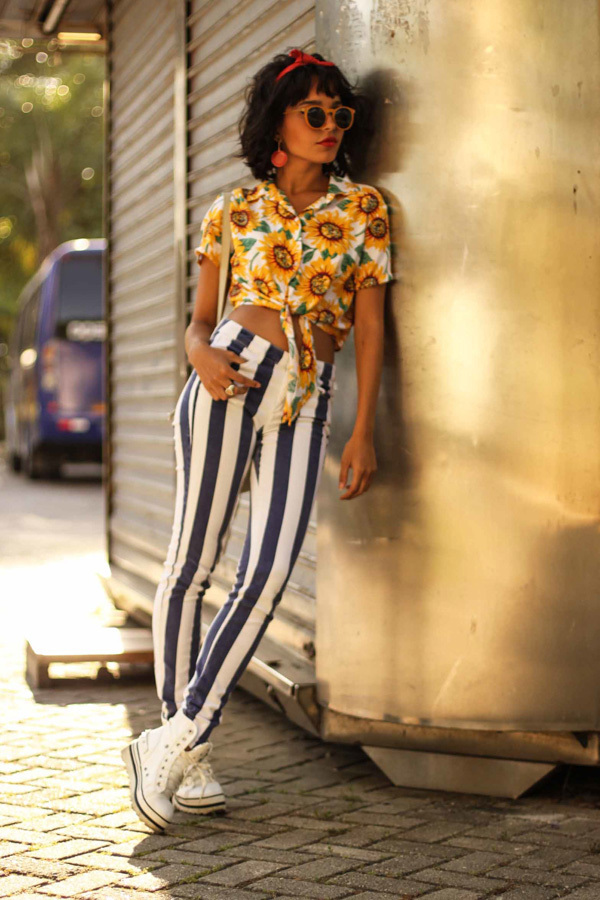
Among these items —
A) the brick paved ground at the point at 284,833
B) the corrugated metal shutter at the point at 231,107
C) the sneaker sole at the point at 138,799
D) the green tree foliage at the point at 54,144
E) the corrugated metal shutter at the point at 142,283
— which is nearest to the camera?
the brick paved ground at the point at 284,833

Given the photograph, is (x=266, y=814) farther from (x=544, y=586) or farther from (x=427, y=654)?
(x=544, y=586)

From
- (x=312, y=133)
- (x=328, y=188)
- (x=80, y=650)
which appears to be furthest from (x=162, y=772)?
(x=80, y=650)

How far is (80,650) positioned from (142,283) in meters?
2.65

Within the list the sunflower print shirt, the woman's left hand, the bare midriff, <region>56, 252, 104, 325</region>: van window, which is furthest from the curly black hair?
<region>56, 252, 104, 325</region>: van window

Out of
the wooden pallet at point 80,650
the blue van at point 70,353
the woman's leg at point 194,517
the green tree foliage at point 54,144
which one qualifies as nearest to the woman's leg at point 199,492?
the woman's leg at point 194,517

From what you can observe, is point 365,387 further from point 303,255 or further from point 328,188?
point 328,188

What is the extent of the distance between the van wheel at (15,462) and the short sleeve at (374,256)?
823 inches

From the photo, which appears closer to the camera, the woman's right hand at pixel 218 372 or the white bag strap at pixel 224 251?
the woman's right hand at pixel 218 372

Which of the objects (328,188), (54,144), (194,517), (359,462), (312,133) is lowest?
(194,517)

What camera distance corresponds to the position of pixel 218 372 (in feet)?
11.9

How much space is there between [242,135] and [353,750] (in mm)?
2036

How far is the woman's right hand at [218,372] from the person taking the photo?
363 centimetres

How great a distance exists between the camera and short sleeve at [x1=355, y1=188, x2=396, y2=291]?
3818mm

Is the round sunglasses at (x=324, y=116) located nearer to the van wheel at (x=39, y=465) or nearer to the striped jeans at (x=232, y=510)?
the striped jeans at (x=232, y=510)
